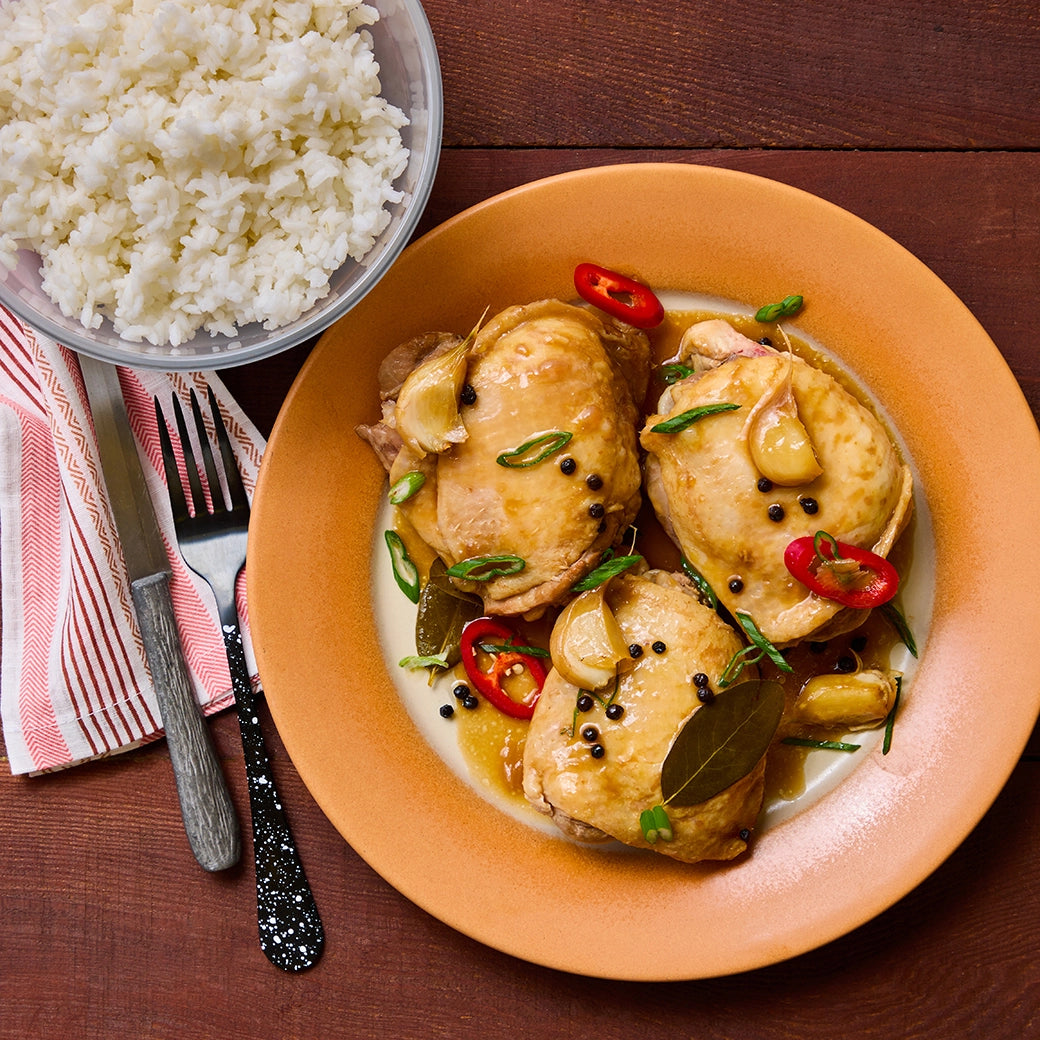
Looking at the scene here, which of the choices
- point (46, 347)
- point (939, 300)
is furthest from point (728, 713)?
point (46, 347)

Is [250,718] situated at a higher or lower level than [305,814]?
higher

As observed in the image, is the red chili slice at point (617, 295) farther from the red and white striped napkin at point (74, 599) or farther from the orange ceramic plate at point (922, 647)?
the red and white striped napkin at point (74, 599)

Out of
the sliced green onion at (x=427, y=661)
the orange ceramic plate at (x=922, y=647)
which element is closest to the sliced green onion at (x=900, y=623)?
the orange ceramic plate at (x=922, y=647)

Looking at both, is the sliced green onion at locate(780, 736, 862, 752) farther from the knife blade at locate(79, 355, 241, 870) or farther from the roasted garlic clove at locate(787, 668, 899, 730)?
the knife blade at locate(79, 355, 241, 870)

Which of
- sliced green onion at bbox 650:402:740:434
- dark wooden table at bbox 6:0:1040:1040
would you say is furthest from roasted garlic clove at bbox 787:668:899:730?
sliced green onion at bbox 650:402:740:434

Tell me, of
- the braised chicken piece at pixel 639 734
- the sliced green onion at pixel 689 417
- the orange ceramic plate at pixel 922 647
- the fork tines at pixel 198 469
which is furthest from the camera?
the fork tines at pixel 198 469

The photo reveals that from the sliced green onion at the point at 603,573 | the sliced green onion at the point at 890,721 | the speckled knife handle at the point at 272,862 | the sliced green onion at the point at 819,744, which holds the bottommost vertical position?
the speckled knife handle at the point at 272,862

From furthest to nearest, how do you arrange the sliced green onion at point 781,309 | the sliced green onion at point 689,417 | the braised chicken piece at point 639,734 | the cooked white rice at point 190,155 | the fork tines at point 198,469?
the fork tines at point 198,469
the sliced green onion at point 781,309
the braised chicken piece at point 639,734
the sliced green onion at point 689,417
the cooked white rice at point 190,155

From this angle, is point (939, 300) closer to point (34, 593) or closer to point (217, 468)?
point (217, 468)

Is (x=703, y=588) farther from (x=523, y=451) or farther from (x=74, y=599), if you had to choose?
(x=74, y=599)
